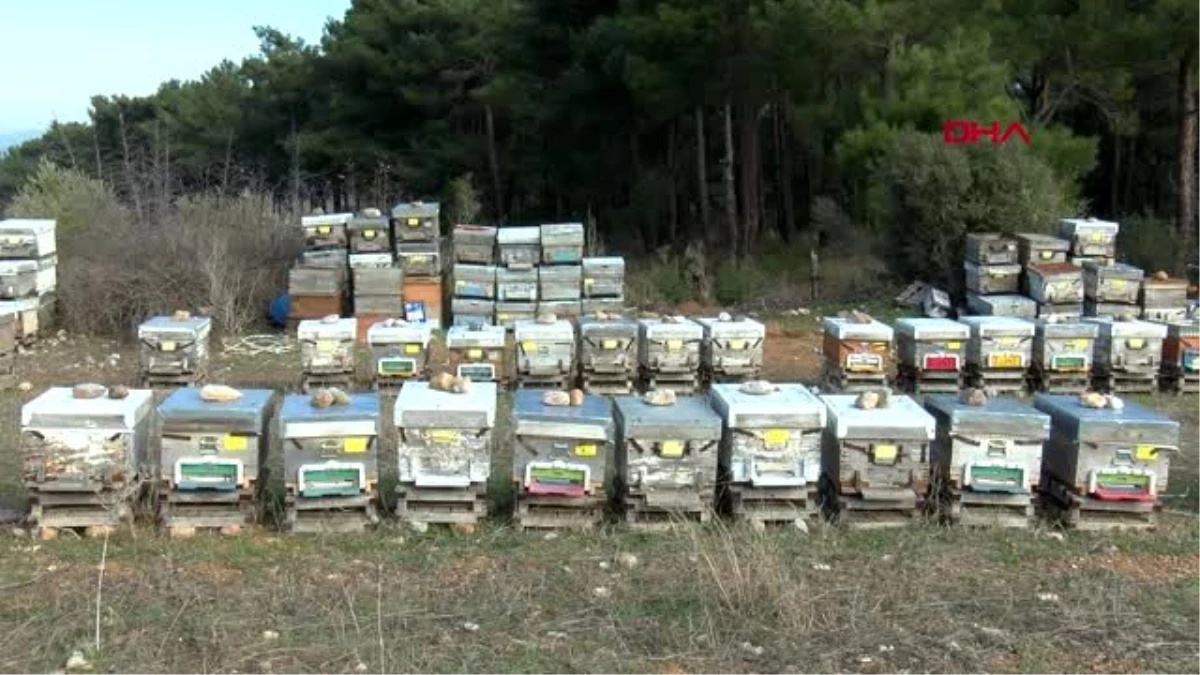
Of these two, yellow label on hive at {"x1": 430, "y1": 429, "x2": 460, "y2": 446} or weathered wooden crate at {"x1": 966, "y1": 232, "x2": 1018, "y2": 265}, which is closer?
yellow label on hive at {"x1": 430, "y1": 429, "x2": 460, "y2": 446}

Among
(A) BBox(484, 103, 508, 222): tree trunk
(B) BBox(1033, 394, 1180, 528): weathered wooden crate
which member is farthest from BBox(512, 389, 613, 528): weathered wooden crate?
(A) BBox(484, 103, 508, 222): tree trunk

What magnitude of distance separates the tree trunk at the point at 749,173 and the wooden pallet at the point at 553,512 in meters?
20.6

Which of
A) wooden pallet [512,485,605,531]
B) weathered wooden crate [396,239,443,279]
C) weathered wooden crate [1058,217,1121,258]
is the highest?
weathered wooden crate [1058,217,1121,258]

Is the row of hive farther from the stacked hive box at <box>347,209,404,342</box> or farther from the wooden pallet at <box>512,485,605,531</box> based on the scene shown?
the stacked hive box at <box>347,209,404,342</box>

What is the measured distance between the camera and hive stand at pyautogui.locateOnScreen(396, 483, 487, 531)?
21.5ft

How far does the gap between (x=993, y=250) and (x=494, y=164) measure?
19523 millimetres

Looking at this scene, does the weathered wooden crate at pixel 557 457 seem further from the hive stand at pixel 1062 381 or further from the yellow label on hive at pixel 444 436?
the hive stand at pixel 1062 381

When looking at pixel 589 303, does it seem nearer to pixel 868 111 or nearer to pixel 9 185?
pixel 868 111

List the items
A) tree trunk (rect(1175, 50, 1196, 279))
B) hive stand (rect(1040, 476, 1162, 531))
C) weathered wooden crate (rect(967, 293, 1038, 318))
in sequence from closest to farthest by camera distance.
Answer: hive stand (rect(1040, 476, 1162, 531)), weathered wooden crate (rect(967, 293, 1038, 318)), tree trunk (rect(1175, 50, 1196, 279))

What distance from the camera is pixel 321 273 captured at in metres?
15.8

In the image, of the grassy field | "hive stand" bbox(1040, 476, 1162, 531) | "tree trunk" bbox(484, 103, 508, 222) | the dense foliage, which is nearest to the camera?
the grassy field

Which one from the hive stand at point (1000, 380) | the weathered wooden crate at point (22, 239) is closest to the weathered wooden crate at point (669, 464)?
the hive stand at point (1000, 380)

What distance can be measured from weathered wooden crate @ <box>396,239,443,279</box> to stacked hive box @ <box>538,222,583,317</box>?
63.7 inches

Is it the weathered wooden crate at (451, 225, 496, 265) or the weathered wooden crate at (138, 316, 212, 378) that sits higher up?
the weathered wooden crate at (451, 225, 496, 265)
